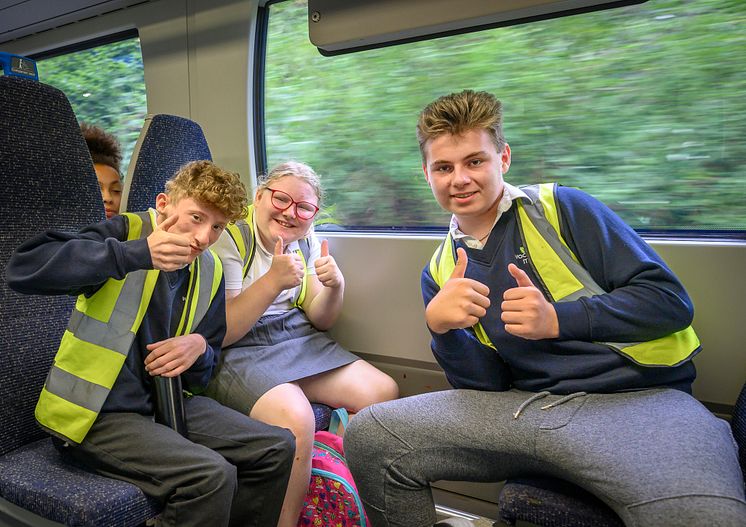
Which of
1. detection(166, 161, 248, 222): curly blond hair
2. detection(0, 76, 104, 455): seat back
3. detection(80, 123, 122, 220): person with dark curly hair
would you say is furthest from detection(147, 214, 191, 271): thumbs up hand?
detection(80, 123, 122, 220): person with dark curly hair

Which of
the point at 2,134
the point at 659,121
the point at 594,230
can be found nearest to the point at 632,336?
the point at 594,230

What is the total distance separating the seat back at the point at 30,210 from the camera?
5.90 ft

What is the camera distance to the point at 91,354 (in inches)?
67.2

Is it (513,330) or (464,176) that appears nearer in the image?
(513,330)

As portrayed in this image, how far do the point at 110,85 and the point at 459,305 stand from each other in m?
2.93

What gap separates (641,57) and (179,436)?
78.1 inches

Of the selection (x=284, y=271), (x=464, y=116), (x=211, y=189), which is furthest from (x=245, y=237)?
(x=464, y=116)

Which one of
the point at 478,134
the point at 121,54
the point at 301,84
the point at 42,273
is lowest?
the point at 42,273

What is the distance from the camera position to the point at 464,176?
1.85 m

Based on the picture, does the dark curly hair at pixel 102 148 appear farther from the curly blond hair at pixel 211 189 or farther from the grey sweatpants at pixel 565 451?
the grey sweatpants at pixel 565 451

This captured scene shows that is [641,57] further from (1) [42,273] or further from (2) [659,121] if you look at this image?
(1) [42,273]

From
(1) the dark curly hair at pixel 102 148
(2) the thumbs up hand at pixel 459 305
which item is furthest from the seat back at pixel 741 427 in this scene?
(1) the dark curly hair at pixel 102 148

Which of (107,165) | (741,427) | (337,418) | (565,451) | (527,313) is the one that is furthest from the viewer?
(107,165)

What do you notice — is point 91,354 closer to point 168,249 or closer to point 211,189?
point 168,249
